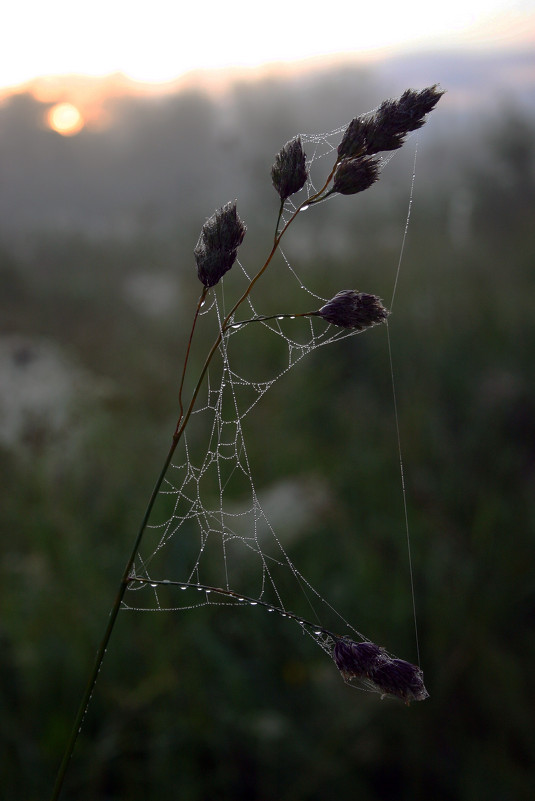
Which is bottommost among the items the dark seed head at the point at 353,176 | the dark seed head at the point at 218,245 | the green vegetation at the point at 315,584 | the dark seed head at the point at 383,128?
the green vegetation at the point at 315,584

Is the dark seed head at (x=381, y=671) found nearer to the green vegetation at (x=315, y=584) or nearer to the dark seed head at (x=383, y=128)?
the dark seed head at (x=383, y=128)

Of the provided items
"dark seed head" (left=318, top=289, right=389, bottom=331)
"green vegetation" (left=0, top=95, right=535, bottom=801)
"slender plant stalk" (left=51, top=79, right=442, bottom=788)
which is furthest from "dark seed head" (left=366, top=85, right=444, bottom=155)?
"green vegetation" (left=0, top=95, right=535, bottom=801)

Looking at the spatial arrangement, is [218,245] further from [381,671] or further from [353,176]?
[381,671]

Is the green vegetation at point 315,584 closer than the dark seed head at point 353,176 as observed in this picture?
No

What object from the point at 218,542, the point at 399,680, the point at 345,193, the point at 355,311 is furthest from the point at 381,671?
the point at 218,542

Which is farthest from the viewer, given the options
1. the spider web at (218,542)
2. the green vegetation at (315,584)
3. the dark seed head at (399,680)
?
the spider web at (218,542)

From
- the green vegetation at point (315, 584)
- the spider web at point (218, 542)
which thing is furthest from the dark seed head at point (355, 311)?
the green vegetation at point (315, 584)

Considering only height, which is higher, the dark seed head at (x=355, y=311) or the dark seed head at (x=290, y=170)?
the dark seed head at (x=290, y=170)
